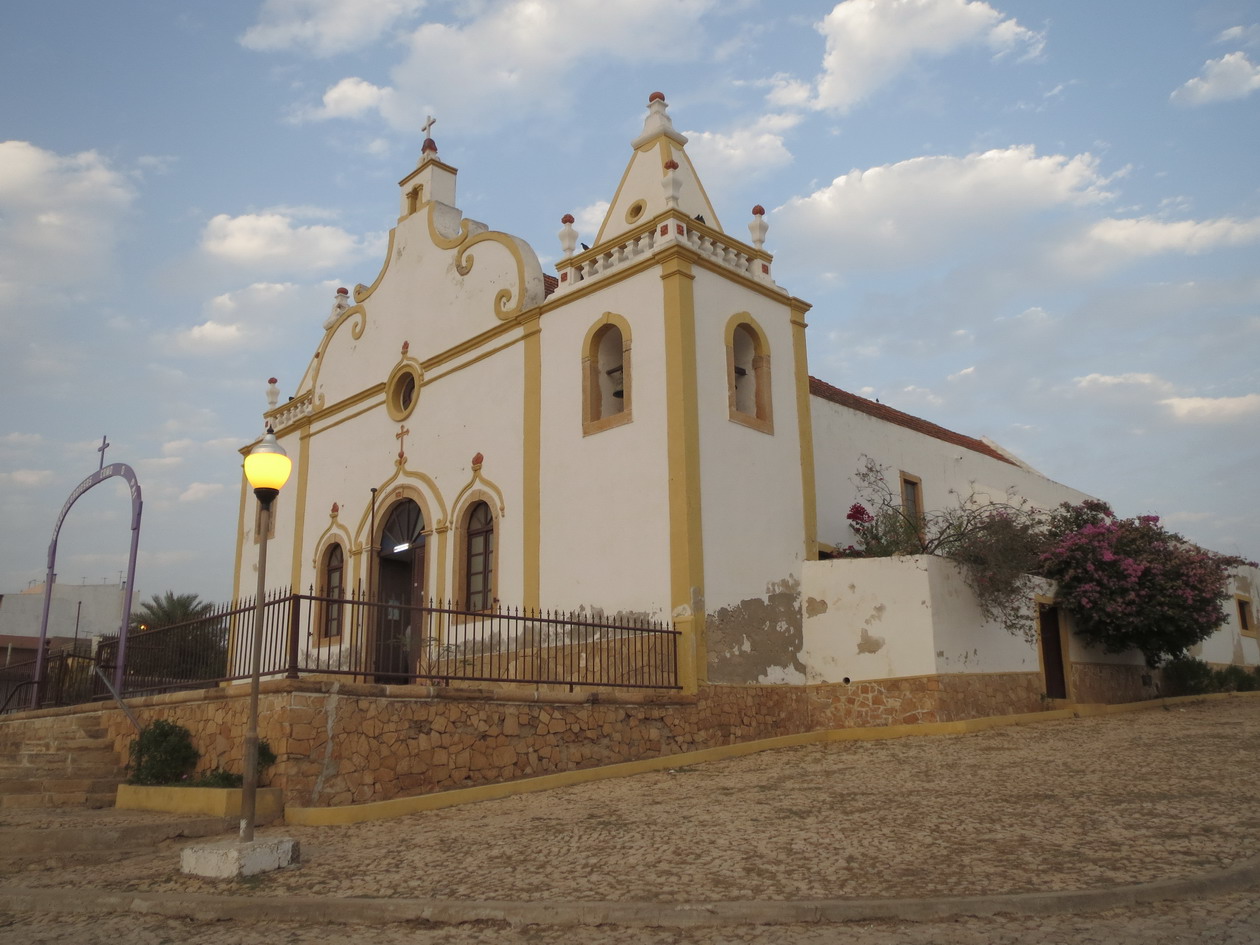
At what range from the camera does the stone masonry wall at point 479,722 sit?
946cm

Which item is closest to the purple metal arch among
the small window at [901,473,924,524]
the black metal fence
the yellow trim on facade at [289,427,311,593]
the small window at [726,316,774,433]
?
A: the black metal fence

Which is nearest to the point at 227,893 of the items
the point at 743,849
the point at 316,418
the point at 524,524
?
the point at 743,849

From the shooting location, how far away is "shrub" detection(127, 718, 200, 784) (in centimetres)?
1046

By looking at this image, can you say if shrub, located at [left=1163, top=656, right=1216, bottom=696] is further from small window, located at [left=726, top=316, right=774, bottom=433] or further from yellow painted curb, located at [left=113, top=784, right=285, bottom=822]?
yellow painted curb, located at [left=113, top=784, right=285, bottom=822]

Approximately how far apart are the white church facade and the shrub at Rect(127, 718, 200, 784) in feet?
5.96

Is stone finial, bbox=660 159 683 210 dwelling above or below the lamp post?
above

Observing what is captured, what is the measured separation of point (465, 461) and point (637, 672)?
5357 millimetres

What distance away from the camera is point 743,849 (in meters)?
6.82

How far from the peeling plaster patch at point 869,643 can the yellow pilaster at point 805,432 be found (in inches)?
52.5

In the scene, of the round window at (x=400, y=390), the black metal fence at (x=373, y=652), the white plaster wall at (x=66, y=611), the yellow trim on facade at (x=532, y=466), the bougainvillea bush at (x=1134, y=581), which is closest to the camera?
the black metal fence at (x=373, y=652)

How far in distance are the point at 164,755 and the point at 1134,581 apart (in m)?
13.2

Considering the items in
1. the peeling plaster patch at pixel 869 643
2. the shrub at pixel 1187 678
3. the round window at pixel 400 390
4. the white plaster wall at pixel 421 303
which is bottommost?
the shrub at pixel 1187 678

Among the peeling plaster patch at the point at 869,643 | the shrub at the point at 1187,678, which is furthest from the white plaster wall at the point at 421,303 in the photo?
the shrub at the point at 1187,678

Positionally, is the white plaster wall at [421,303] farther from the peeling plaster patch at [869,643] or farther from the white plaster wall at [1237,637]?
the white plaster wall at [1237,637]
